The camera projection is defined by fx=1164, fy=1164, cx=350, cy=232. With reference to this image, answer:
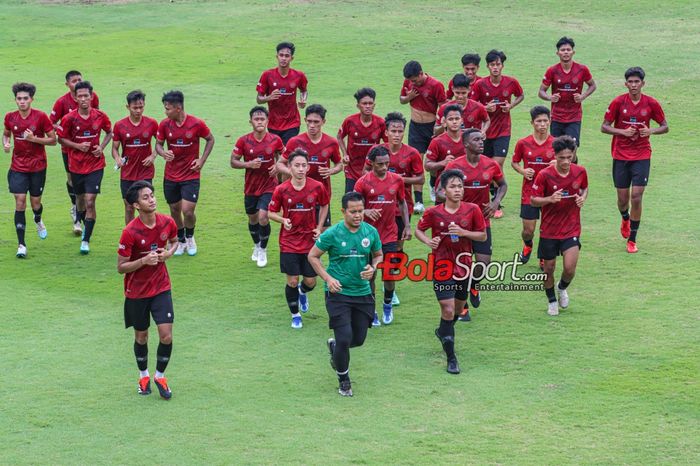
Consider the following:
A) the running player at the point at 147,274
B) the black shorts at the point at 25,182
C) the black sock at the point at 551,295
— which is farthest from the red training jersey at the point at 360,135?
the running player at the point at 147,274

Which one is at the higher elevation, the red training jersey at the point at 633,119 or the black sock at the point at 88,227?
the red training jersey at the point at 633,119

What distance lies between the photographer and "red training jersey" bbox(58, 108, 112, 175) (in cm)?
1788

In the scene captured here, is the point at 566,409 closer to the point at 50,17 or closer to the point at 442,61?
the point at 442,61

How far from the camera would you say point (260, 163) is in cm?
1673

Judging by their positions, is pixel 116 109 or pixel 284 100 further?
pixel 116 109

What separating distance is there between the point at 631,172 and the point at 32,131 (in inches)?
357

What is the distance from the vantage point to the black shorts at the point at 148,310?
40.2 feet

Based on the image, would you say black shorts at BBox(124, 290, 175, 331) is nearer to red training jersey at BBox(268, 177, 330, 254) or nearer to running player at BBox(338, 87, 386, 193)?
red training jersey at BBox(268, 177, 330, 254)

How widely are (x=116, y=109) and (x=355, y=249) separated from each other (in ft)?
51.8

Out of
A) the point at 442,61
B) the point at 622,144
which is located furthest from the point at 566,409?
the point at 442,61

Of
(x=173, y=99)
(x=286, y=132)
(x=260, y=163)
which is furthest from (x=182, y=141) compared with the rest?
(x=286, y=132)

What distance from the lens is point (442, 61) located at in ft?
99.0

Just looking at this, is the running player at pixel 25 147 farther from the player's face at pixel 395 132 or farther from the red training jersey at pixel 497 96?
the red training jersey at pixel 497 96

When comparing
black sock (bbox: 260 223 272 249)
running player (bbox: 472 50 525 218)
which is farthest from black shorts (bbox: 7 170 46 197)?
running player (bbox: 472 50 525 218)
